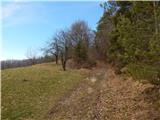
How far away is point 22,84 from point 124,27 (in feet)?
53.5

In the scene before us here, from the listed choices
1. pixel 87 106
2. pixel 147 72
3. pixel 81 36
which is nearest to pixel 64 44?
pixel 81 36

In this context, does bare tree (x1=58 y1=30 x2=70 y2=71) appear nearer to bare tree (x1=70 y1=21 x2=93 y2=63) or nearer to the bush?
bare tree (x1=70 y1=21 x2=93 y2=63)

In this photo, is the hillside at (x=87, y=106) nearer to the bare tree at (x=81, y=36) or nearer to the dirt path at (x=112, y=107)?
the dirt path at (x=112, y=107)

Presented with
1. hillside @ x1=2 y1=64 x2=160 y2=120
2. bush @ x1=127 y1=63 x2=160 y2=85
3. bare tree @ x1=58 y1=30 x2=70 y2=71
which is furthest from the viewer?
bare tree @ x1=58 y1=30 x2=70 y2=71

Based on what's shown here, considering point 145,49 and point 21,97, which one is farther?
point 21,97

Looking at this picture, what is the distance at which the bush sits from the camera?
513 inches

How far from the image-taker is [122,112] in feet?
47.9

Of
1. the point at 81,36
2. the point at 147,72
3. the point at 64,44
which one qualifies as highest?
the point at 81,36

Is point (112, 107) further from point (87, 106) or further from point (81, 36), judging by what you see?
point (81, 36)

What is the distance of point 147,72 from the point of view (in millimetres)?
13094

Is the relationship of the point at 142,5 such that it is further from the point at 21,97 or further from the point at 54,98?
the point at 21,97

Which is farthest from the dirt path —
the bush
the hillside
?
the bush

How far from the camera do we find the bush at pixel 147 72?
13.0m

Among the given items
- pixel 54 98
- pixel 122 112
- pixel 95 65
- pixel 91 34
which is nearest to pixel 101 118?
pixel 122 112
